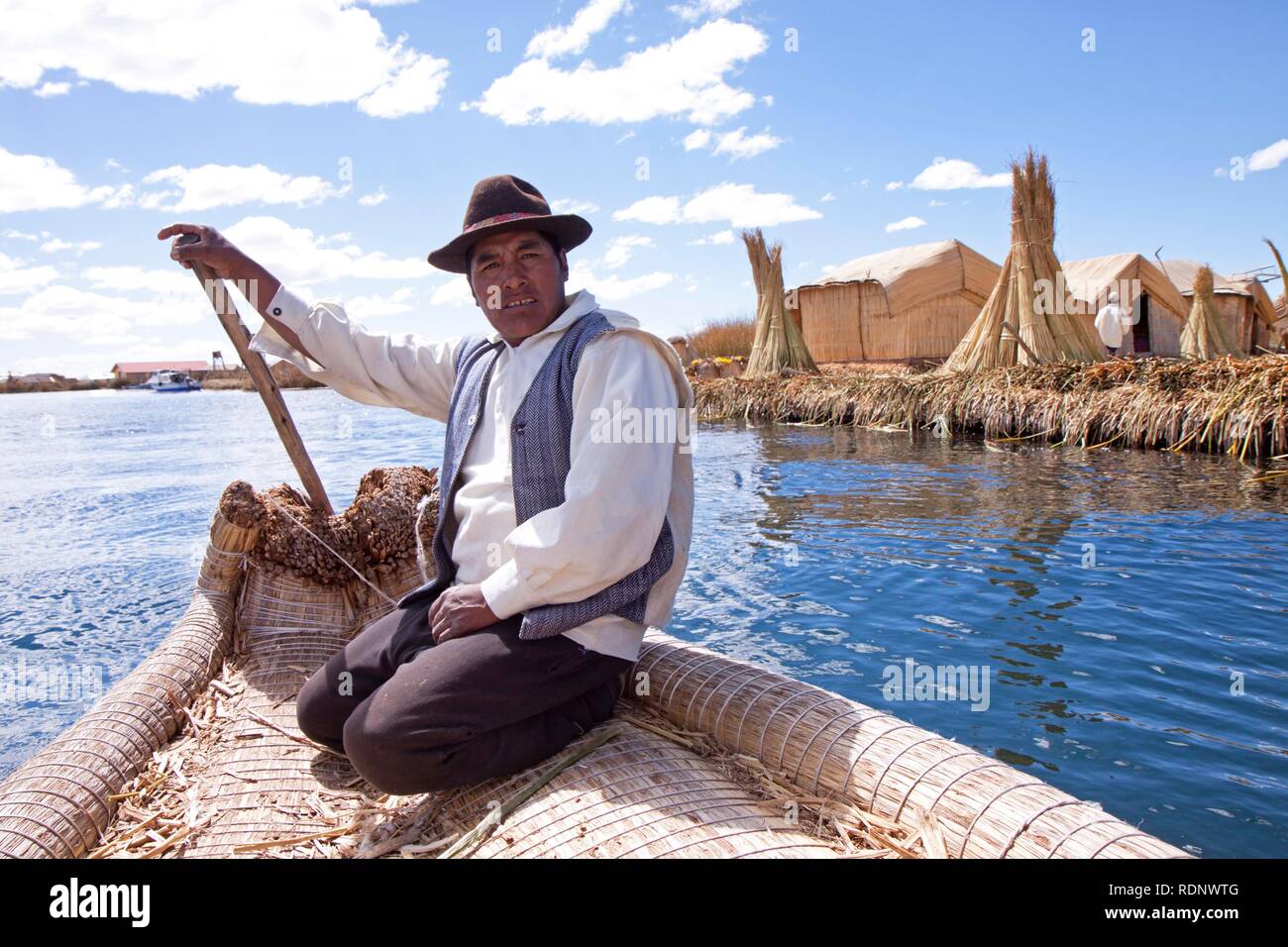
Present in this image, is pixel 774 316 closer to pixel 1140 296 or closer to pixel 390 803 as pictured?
pixel 1140 296

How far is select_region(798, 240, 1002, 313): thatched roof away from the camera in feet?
63.8

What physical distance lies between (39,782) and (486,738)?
3.49 feet

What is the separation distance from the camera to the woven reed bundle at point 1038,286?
40.7 feet

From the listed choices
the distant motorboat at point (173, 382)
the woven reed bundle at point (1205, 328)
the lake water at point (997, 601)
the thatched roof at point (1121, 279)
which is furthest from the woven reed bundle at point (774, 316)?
the distant motorboat at point (173, 382)

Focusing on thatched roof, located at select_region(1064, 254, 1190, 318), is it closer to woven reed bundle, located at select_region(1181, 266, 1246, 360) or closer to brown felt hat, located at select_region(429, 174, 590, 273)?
woven reed bundle, located at select_region(1181, 266, 1246, 360)

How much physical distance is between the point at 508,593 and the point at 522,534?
0.14 m

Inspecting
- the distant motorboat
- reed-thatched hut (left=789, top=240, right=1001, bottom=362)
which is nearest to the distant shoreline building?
the distant motorboat

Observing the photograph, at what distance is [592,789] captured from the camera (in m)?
1.90

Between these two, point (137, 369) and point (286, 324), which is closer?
point (286, 324)

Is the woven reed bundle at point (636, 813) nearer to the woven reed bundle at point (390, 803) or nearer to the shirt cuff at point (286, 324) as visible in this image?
the woven reed bundle at point (390, 803)

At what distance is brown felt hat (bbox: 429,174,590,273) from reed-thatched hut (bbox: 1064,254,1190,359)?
755 inches

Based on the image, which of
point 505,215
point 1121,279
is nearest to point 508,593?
point 505,215

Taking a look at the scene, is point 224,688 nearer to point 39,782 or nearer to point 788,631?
point 39,782

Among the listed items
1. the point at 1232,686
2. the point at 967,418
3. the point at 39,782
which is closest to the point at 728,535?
the point at 1232,686
